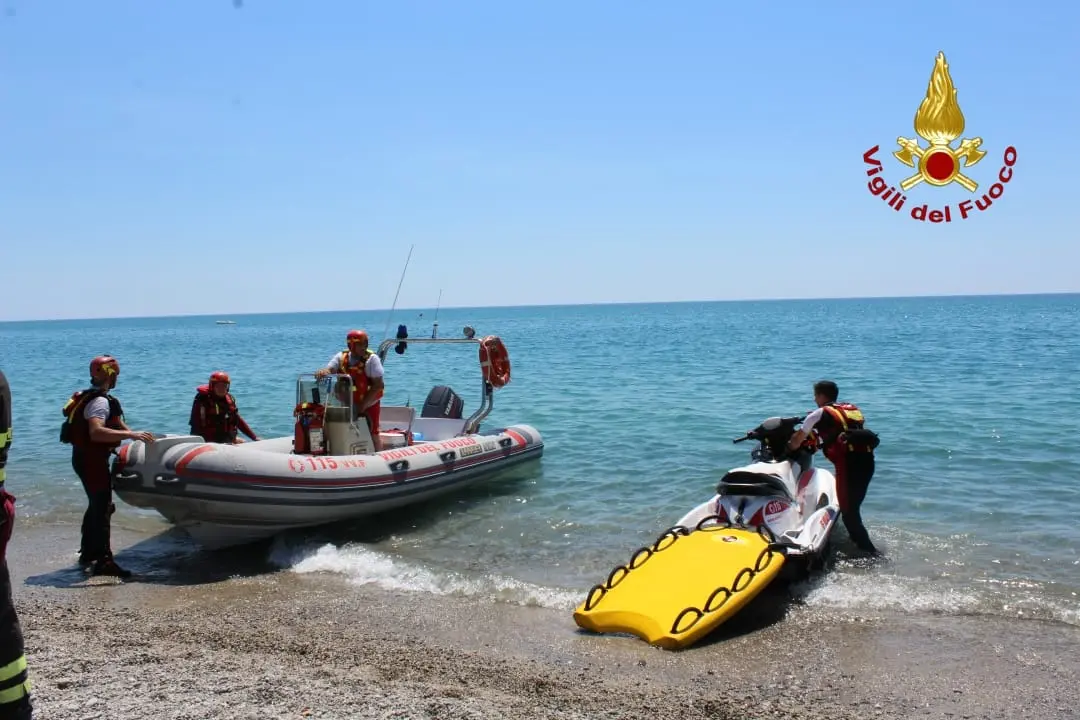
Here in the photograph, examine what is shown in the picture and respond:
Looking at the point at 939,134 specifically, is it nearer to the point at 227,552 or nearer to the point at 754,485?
the point at 754,485

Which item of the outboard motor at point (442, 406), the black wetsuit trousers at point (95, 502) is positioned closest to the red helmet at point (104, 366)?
the black wetsuit trousers at point (95, 502)

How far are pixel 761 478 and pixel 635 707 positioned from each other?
9.37 feet

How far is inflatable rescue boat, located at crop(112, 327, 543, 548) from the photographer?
662 cm

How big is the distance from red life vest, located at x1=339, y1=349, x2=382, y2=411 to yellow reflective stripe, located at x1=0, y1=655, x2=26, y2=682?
17.7ft

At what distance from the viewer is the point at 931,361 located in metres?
25.1

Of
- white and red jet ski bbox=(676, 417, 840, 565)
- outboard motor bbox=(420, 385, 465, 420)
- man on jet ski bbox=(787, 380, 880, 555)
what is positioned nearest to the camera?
white and red jet ski bbox=(676, 417, 840, 565)

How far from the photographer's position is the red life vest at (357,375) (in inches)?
314

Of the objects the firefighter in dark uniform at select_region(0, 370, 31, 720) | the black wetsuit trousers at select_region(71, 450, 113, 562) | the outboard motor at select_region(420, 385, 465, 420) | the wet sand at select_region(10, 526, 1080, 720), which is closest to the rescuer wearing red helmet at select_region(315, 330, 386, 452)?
the black wetsuit trousers at select_region(71, 450, 113, 562)

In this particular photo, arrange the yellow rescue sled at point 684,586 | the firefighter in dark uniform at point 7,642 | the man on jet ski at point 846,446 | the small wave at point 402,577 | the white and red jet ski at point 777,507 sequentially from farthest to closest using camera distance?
the man on jet ski at point 846,446 → the white and red jet ski at point 777,507 → the small wave at point 402,577 → the yellow rescue sled at point 684,586 → the firefighter in dark uniform at point 7,642

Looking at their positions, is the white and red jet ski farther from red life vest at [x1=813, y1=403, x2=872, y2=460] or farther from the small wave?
the small wave

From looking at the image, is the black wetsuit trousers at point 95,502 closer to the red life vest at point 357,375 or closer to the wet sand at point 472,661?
the wet sand at point 472,661

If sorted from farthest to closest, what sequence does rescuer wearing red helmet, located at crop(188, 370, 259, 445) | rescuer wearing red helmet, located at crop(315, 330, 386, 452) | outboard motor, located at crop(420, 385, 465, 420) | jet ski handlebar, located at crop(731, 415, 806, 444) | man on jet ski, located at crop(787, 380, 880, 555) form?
outboard motor, located at crop(420, 385, 465, 420), rescuer wearing red helmet, located at crop(315, 330, 386, 452), rescuer wearing red helmet, located at crop(188, 370, 259, 445), jet ski handlebar, located at crop(731, 415, 806, 444), man on jet ski, located at crop(787, 380, 880, 555)

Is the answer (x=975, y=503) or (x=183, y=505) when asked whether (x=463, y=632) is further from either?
(x=975, y=503)

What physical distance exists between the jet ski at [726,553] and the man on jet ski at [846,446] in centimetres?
18
